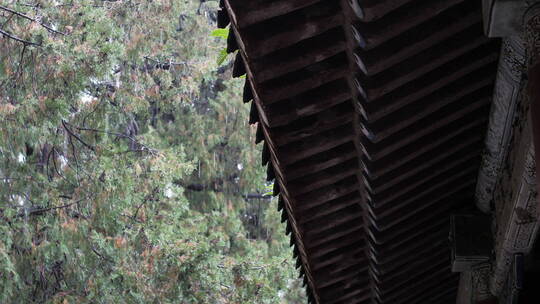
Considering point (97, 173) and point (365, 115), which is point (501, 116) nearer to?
point (365, 115)

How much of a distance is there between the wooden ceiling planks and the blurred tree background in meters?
7.17

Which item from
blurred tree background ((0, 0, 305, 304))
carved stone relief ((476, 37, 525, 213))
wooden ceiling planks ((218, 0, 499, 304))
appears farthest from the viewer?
blurred tree background ((0, 0, 305, 304))

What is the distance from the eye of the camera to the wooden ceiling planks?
2635 millimetres

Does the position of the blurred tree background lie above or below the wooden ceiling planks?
below

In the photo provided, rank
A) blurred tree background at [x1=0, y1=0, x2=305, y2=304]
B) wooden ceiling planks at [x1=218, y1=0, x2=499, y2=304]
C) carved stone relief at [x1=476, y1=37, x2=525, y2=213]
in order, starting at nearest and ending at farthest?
1. wooden ceiling planks at [x1=218, y1=0, x2=499, y2=304]
2. carved stone relief at [x1=476, y1=37, x2=525, y2=213]
3. blurred tree background at [x1=0, y1=0, x2=305, y2=304]

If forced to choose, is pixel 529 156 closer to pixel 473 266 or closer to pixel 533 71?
pixel 533 71

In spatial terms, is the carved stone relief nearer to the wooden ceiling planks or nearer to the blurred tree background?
the wooden ceiling planks

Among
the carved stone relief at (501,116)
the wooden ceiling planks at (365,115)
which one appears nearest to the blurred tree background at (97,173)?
the wooden ceiling planks at (365,115)

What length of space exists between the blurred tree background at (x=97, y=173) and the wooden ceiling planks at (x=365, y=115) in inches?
282

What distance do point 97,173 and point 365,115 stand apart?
9340mm

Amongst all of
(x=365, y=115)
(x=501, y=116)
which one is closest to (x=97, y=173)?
(x=501, y=116)

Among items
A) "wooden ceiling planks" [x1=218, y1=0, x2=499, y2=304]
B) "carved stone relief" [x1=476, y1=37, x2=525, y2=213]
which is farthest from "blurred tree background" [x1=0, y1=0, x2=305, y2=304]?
"carved stone relief" [x1=476, y1=37, x2=525, y2=213]

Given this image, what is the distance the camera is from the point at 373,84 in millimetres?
2926

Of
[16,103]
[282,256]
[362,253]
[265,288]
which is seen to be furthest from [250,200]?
[362,253]
